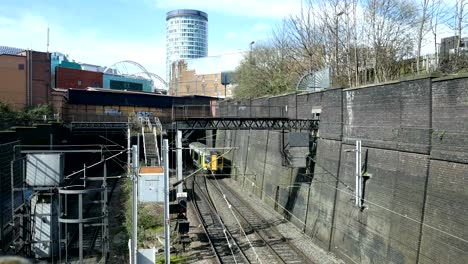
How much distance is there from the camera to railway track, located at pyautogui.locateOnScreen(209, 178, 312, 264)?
55.8ft

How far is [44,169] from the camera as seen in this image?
1683cm

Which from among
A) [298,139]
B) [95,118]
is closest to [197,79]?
[95,118]

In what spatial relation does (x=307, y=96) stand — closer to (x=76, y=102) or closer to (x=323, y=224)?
(x=323, y=224)

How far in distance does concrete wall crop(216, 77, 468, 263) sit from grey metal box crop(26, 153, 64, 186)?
448 inches

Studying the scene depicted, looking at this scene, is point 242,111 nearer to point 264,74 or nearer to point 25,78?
point 264,74

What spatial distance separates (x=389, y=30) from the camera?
28734 millimetres

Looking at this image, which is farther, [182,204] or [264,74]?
[264,74]

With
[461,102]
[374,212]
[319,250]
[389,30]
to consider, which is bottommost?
[319,250]

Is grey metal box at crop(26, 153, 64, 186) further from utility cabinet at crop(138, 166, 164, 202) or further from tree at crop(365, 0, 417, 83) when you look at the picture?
tree at crop(365, 0, 417, 83)

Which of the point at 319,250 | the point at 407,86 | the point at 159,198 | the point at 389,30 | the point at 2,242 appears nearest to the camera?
the point at 159,198

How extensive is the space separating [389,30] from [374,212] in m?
17.1

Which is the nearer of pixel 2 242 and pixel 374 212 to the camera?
pixel 374 212

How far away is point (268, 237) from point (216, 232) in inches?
102

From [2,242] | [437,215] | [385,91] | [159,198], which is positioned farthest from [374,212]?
[2,242]
